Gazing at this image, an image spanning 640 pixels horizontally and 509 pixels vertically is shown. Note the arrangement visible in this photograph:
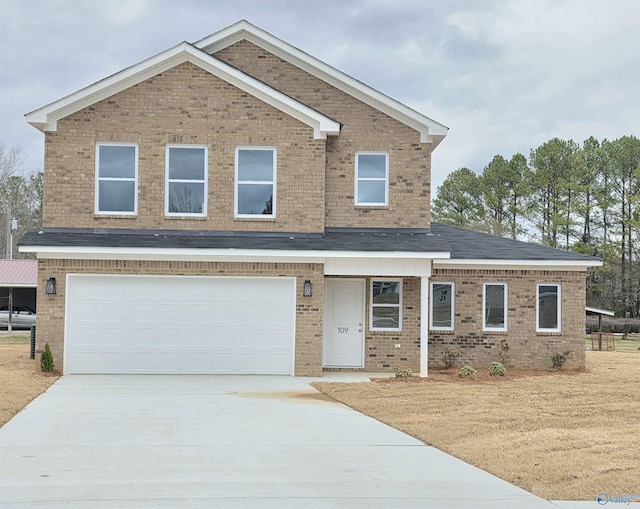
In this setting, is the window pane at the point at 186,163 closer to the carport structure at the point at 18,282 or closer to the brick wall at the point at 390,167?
the brick wall at the point at 390,167

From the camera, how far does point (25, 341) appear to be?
3142 cm

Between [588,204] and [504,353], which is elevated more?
[588,204]

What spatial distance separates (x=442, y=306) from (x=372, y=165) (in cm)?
415

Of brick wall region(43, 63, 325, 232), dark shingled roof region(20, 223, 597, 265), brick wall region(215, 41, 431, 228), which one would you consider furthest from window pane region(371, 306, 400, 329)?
brick wall region(43, 63, 325, 232)

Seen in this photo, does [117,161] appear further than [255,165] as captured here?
No

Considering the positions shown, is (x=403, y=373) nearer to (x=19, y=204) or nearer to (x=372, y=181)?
(x=372, y=181)

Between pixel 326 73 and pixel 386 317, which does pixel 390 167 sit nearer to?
pixel 326 73

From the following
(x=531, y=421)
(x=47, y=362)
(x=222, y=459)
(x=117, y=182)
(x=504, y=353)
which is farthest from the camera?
(x=504, y=353)

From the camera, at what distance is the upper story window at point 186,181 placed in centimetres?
2006

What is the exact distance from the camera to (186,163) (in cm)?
2012

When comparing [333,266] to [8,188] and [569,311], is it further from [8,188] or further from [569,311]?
[8,188]

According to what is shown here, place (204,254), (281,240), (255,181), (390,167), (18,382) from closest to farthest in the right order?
(18,382) → (204,254) → (281,240) → (255,181) → (390,167)

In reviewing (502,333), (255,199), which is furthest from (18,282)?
(502,333)

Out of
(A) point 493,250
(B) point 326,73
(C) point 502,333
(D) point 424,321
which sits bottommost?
(C) point 502,333
